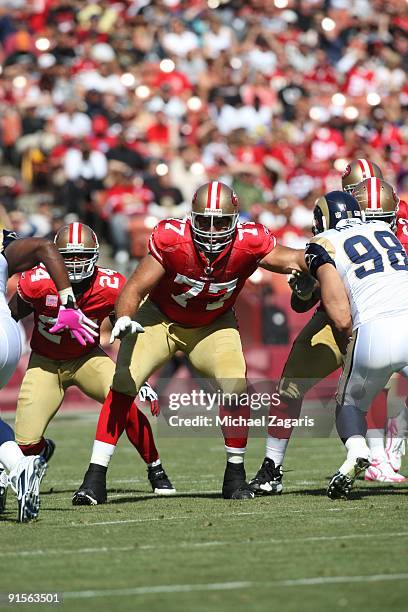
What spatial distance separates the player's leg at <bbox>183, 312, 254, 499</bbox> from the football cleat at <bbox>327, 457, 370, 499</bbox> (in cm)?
71

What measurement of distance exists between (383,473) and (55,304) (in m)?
2.51

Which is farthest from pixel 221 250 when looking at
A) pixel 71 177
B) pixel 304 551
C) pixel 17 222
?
pixel 71 177

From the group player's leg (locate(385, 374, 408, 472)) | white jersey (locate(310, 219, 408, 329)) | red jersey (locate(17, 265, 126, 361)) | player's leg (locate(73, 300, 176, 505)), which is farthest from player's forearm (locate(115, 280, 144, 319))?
player's leg (locate(385, 374, 408, 472))

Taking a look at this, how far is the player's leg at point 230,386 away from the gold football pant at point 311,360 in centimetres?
43

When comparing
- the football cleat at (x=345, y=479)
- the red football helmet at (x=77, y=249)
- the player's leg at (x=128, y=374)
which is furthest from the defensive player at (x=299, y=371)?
the red football helmet at (x=77, y=249)

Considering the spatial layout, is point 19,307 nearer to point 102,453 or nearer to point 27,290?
point 27,290

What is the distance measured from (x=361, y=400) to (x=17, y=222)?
8.68 m

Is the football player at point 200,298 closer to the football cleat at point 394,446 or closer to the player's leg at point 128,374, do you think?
the player's leg at point 128,374

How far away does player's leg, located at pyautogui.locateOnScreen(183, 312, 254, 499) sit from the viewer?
24.7ft

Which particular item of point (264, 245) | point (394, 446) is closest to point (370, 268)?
point (264, 245)

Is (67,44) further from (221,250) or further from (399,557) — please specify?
(399,557)

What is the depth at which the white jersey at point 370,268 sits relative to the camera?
6.83 metres

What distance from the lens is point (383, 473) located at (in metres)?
8.48

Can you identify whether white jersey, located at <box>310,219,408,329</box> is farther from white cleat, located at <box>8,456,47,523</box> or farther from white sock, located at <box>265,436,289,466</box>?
white cleat, located at <box>8,456,47,523</box>
